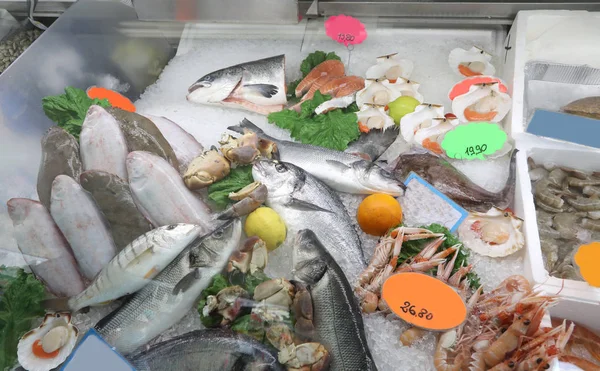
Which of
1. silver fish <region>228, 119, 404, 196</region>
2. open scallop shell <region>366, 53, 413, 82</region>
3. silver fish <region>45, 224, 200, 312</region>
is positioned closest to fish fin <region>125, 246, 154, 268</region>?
silver fish <region>45, 224, 200, 312</region>

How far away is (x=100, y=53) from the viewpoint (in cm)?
256

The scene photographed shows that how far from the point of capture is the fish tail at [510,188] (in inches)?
78.8

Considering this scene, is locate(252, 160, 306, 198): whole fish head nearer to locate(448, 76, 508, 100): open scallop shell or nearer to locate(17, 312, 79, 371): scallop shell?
locate(17, 312, 79, 371): scallop shell

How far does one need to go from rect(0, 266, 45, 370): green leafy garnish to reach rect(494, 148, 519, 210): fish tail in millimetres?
1829

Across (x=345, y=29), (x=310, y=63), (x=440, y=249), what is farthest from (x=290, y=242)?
(x=345, y=29)

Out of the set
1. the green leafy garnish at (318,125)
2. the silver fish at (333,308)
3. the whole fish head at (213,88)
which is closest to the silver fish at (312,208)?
the silver fish at (333,308)

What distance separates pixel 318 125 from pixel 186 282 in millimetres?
1124

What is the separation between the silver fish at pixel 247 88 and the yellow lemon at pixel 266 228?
93 centimetres

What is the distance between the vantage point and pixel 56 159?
5.92 feet

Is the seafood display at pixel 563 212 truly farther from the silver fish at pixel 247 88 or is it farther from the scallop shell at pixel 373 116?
the silver fish at pixel 247 88

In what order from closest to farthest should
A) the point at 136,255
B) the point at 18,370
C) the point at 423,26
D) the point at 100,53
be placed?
the point at 18,370 < the point at 136,255 < the point at 100,53 < the point at 423,26

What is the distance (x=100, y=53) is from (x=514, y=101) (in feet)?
7.35

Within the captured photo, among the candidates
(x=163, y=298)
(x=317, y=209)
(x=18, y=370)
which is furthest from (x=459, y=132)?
(x=18, y=370)

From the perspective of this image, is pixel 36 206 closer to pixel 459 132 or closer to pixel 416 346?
pixel 416 346
